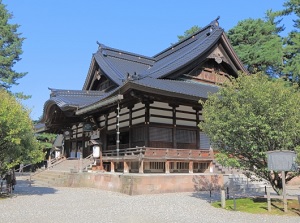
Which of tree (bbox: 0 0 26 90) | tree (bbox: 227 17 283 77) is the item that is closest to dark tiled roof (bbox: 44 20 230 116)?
tree (bbox: 227 17 283 77)

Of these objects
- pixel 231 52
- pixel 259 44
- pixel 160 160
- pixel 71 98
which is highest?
pixel 259 44

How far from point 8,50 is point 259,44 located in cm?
3148

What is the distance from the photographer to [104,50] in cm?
2764

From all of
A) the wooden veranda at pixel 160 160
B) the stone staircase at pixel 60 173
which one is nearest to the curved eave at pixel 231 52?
the wooden veranda at pixel 160 160

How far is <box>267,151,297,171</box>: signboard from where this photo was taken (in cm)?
954

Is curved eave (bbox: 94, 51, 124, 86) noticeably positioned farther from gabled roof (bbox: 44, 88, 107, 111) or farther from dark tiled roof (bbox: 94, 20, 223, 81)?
gabled roof (bbox: 44, 88, 107, 111)

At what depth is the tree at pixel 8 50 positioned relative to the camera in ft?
123

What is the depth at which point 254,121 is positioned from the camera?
1033cm

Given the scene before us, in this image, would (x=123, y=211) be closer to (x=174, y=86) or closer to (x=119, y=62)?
(x=174, y=86)

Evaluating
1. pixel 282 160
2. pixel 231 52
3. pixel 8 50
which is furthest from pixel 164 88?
pixel 8 50

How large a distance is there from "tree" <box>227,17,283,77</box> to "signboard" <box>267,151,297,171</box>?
21.5 metres

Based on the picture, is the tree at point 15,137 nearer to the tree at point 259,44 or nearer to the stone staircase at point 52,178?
the stone staircase at point 52,178

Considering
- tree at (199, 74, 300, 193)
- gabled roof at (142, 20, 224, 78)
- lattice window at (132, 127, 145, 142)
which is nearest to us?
tree at (199, 74, 300, 193)

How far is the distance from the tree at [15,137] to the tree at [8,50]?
25.8 metres
